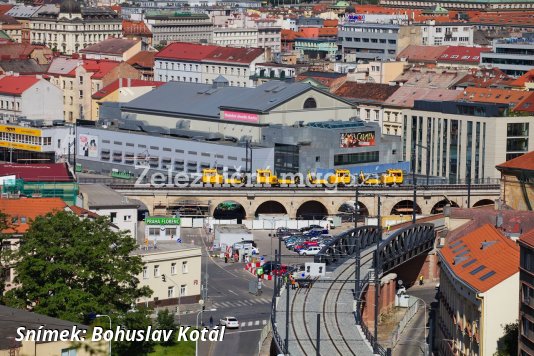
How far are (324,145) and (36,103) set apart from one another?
46945mm

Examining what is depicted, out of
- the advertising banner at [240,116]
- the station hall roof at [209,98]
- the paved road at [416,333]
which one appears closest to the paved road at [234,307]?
the paved road at [416,333]

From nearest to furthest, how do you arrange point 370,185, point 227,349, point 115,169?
1. point 227,349
2. point 370,185
3. point 115,169

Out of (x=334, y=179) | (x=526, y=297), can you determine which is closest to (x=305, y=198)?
(x=334, y=179)

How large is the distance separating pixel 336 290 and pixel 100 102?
88.3 m

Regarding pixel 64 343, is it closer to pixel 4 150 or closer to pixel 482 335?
pixel 482 335

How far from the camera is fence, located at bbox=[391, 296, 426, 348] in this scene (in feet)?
339

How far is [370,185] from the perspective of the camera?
495 ft

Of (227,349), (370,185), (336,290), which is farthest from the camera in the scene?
(370,185)

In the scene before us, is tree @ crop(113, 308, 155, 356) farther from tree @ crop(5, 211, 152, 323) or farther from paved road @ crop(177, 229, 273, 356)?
paved road @ crop(177, 229, 273, 356)

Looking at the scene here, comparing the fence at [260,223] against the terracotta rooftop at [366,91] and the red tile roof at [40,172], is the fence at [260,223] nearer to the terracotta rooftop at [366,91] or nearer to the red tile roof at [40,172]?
the red tile roof at [40,172]

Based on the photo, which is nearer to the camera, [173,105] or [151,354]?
[151,354]

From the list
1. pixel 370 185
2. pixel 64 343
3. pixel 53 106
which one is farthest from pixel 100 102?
pixel 64 343

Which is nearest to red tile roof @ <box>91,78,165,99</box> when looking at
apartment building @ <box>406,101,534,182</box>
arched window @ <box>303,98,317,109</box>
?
arched window @ <box>303,98,317,109</box>

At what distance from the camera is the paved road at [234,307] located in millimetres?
97569
